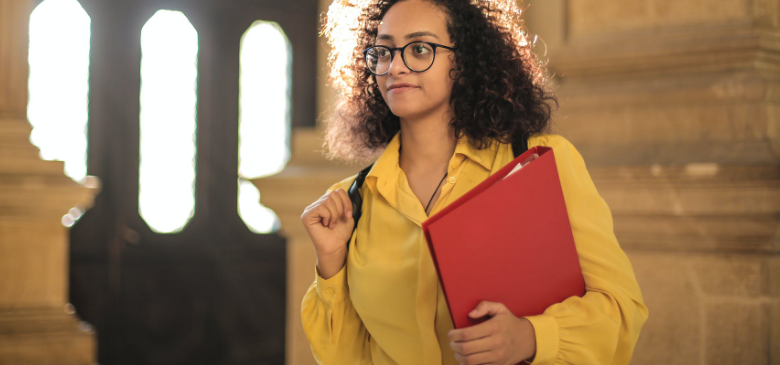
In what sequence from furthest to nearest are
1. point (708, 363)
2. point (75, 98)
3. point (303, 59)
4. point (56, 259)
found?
point (303, 59)
point (75, 98)
point (56, 259)
point (708, 363)

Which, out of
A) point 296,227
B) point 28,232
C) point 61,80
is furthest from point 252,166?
point 296,227

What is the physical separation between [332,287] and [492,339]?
50 cm

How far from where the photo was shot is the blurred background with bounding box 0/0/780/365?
2.26m

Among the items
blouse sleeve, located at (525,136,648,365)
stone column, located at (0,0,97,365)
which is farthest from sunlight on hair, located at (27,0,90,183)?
blouse sleeve, located at (525,136,648,365)

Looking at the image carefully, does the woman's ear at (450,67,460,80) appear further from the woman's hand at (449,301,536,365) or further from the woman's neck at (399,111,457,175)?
the woman's hand at (449,301,536,365)

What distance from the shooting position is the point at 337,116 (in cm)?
200

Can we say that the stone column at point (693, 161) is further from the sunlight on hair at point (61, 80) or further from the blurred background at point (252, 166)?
the sunlight on hair at point (61, 80)

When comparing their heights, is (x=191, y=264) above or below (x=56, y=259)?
below

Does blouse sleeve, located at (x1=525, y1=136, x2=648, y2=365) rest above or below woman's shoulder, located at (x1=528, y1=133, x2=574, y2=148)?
below

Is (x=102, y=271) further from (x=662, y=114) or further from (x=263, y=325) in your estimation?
(x=662, y=114)

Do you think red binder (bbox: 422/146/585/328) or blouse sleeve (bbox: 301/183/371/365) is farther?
blouse sleeve (bbox: 301/183/371/365)

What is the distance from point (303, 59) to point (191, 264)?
90.6 inches

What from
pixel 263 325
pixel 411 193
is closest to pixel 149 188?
pixel 263 325

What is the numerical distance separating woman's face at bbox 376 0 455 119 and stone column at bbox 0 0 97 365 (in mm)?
2838
